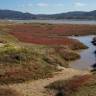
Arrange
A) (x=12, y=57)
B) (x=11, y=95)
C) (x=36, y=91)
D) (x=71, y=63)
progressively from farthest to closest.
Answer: (x=71, y=63), (x=12, y=57), (x=36, y=91), (x=11, y=95)

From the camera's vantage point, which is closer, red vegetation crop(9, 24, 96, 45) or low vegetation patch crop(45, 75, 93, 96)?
low vegetation patch crop(45, 75, 93, 96)

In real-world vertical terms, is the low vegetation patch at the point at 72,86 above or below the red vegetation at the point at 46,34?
above

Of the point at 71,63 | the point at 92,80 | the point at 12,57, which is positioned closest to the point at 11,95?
the point at 92,80

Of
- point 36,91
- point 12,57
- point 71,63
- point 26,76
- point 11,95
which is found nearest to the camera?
point 11,95

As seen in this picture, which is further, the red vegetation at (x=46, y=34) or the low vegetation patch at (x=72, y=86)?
the red vegetation at (x=46, y=34)

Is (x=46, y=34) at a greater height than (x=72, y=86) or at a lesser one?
lesser

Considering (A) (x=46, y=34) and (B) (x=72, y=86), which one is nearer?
(B) (x=72, y=86)

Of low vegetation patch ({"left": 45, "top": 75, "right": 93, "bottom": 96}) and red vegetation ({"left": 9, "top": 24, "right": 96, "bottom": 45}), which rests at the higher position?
low vegetation patch ({"left": 45, "top": 75, "right": 93, "bottom": 96})

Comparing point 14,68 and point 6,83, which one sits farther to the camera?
point 14,68

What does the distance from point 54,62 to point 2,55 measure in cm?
633

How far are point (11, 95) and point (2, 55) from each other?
13179 millimetres

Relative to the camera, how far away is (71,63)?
46.1 metres

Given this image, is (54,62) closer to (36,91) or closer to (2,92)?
(36,91)

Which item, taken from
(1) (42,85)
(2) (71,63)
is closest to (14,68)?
(1) (42,85)
